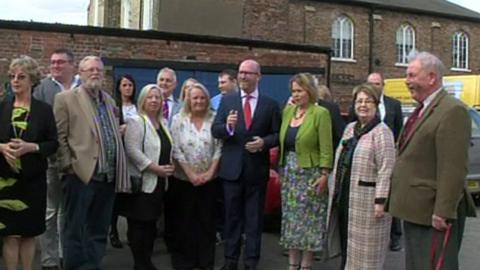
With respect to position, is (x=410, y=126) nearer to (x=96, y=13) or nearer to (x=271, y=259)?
(x=271, y=259)

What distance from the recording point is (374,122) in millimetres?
5398

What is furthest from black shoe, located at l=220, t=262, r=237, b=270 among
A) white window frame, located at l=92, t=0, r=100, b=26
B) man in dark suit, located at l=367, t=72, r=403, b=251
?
white window frame, located at l=92, t=0, r=100, b=26

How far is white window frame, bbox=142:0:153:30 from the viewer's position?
2547 centimetres

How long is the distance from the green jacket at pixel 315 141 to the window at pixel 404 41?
28.9 m

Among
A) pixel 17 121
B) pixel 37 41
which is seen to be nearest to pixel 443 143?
pixel 17 121

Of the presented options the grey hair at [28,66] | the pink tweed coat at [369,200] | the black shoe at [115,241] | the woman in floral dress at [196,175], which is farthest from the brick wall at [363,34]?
the grey hair at [28,66]

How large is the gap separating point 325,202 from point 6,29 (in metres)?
10.3

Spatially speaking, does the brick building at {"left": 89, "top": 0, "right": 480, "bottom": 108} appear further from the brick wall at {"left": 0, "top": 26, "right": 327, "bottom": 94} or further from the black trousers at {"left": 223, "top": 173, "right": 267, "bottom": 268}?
the black trousers at {"left": 223, "top": 173, "right": 267, "bottom": 268}

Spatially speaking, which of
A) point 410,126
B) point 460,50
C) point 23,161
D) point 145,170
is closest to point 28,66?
Answer: point 23,161

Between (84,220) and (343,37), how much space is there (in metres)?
28.1

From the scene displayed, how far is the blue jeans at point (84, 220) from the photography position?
531 centimetres

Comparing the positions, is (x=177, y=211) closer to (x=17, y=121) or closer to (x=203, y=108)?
(x=203, y=108)

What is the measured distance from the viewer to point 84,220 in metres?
5.35

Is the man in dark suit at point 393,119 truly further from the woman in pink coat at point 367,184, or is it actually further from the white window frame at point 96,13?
the white window frame at point 96,13
